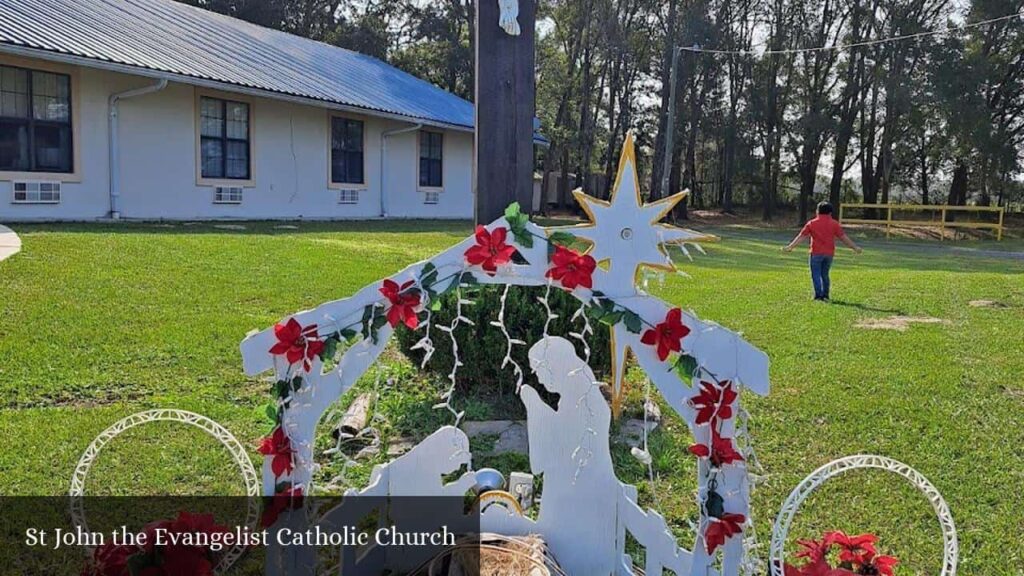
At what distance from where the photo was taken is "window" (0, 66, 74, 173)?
37.0 ft

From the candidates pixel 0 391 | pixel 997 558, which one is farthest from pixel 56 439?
pixel 997 558

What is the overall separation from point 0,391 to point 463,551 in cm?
321

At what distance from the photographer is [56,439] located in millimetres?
3393

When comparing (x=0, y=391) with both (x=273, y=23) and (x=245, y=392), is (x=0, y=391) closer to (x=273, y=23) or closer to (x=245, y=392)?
(x=245, y=392)

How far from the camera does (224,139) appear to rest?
14828 millimetres

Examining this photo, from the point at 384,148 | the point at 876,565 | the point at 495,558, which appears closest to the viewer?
the point at 495,558

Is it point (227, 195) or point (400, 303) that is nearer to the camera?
point (400, 303)

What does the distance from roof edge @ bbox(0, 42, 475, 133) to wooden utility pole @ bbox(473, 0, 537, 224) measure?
946cm

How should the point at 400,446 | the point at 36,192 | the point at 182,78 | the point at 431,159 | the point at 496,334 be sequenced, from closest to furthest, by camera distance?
the point at 400,446 → the point at 496,334 → the point at 36,192 → the point at 182,78 → the point at 431,159

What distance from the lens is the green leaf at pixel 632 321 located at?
1.73 m

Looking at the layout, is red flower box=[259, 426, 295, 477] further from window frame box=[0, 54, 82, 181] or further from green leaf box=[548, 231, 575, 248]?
window frame box=[0, 54, 82, 181]

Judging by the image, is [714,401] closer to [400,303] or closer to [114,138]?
[400,303]

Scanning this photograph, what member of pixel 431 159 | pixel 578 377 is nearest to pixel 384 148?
pixel 431 159

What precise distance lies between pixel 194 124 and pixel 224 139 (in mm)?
875
